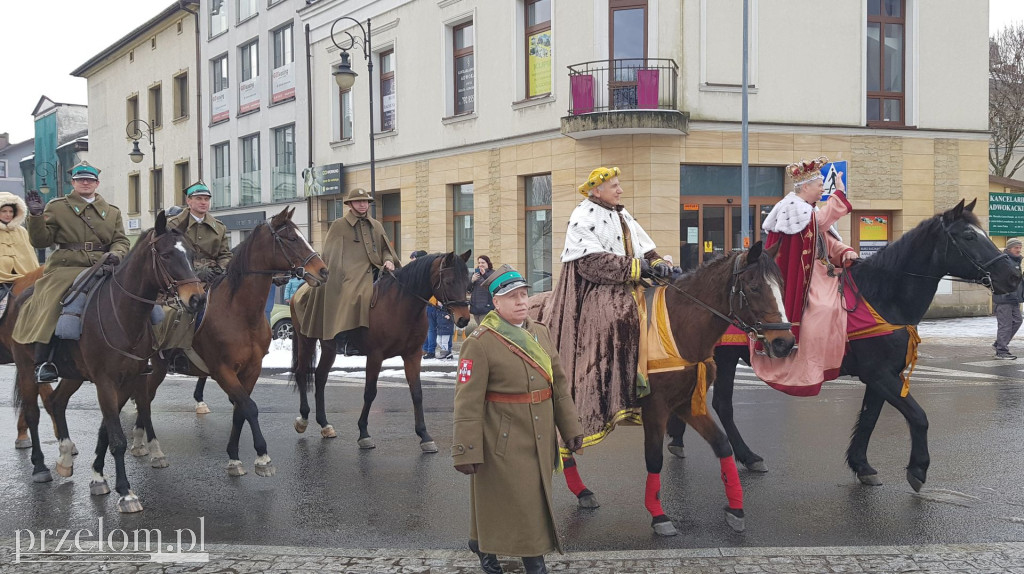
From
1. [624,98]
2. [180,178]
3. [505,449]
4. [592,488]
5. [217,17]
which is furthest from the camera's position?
[180,178]

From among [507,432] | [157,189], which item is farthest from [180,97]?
[507,432]

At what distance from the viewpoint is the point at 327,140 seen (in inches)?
1145

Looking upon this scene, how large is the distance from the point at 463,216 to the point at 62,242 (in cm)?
1746

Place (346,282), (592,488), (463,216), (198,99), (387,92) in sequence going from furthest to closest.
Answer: (198,99) → (387,92) → (463,216) → (346,282) → (592,488)

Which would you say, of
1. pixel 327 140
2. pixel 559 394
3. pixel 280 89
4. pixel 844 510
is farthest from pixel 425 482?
pixel 280 89

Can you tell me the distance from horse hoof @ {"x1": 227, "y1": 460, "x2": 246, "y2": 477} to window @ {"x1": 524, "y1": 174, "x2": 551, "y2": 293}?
48.7 feet

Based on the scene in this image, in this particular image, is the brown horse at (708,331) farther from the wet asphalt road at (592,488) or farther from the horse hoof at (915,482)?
the horse hoof at (915,482)

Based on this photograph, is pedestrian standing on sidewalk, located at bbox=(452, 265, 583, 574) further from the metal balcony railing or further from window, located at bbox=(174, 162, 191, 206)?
window, located at bbox=(174, 162, 191, 206)

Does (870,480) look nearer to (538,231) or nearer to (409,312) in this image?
(409,312)

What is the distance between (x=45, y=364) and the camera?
6977 mm

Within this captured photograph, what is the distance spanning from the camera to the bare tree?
31.4 metres

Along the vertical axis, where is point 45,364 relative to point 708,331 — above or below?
below

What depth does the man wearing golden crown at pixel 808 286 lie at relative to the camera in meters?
6.56

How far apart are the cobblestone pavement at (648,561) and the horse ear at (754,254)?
70.8 inches
